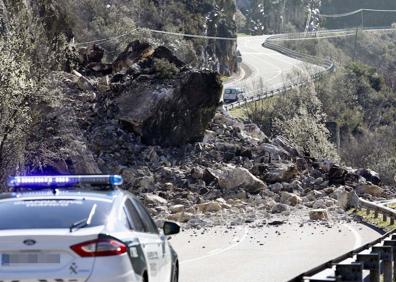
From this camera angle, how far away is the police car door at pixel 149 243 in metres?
9.85

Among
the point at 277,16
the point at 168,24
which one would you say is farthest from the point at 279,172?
the point at 277,16

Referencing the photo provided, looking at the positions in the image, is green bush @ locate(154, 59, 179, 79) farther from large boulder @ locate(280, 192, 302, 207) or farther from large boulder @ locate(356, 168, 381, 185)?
large boulder @ locate(356, 168, 381, 185)

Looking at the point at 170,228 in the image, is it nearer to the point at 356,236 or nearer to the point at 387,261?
the point at 387,261

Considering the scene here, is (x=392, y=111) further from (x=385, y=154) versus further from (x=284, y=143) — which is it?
(x=284, y=143)

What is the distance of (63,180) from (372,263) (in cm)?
339

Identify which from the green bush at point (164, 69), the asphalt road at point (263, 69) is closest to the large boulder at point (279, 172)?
the green bush at point (164, 69)

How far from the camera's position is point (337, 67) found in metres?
112

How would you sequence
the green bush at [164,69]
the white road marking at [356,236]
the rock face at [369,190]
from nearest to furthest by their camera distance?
the white road marking at [356,236] < the rock face at [369,190] < the green bush at [164,69]

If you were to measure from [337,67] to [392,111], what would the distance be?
11.1 metres

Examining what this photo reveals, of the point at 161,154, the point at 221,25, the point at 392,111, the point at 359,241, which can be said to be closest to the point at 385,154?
the point at 392,111

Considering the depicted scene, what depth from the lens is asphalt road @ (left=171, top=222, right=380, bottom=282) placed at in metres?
18.1

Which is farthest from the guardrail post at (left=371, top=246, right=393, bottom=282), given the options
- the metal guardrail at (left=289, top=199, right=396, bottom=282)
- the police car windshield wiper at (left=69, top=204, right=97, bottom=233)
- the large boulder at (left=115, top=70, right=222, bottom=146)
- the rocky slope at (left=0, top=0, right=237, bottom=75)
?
the rocky slope at (left=0, top=0, right=237, bottom=75)

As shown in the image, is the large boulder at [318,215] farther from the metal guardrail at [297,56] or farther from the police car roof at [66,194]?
the metal guardrail at [297,56]

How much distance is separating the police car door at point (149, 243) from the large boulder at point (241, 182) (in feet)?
90.2
